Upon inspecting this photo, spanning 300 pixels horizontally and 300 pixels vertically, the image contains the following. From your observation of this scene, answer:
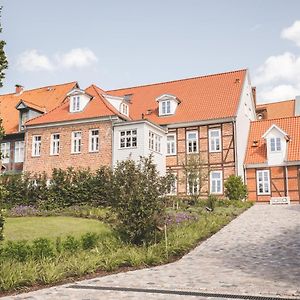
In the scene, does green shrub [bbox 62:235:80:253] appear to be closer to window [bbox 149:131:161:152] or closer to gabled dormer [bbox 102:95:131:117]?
window [bbox 149:131:161:152]

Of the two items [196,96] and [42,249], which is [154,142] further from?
[42,249]

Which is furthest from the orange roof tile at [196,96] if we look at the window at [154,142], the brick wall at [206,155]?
the window at [154,142]

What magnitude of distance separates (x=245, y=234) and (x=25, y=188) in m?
15.4

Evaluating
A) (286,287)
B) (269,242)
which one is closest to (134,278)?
(286,287)

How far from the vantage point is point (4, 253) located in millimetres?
11281

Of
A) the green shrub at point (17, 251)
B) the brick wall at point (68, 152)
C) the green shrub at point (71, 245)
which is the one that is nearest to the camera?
the green shrub at point (17, 251)

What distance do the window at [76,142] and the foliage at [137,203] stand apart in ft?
57.6

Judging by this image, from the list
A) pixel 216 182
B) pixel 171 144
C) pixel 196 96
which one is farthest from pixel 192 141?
pixel 196 96

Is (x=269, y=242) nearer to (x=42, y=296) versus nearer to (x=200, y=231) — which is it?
(x=200, y=231)

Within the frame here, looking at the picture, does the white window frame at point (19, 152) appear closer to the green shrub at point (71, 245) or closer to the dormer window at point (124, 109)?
the dormer window at point (124, 109)

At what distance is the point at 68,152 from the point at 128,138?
5180 mm

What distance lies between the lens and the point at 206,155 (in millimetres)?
31359

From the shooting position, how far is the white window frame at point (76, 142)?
1235 inches

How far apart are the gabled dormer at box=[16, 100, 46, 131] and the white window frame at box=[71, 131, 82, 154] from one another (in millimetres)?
5314
